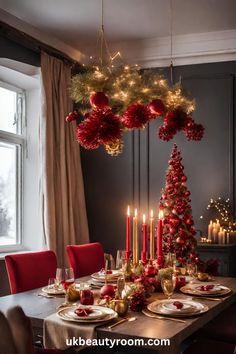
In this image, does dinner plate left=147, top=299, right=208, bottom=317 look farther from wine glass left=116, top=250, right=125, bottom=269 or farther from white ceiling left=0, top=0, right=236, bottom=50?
white ceiling left=0, top=0, right=236, bottom=50

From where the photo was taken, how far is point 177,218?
14.1ft

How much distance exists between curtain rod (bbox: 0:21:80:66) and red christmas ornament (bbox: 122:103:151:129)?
5.84 ft

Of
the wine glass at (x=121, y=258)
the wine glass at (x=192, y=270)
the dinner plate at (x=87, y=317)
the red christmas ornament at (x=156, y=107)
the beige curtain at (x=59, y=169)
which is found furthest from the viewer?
the beige curtain at (x=59, y=169)

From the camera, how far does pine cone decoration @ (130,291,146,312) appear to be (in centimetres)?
243

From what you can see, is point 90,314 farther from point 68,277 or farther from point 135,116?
point 135,116

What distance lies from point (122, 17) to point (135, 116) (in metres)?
1.92

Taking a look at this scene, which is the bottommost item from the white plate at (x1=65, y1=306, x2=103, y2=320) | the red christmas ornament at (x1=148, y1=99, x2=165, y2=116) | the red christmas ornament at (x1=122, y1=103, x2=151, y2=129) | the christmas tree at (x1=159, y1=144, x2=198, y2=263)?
the white plate at (x1=65, y1=306, x2=103, y2=320)

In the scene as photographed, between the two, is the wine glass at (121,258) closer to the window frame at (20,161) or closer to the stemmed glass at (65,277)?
the stemmed glass at (65,277)

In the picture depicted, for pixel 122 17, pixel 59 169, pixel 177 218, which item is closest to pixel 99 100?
pixel 177 218

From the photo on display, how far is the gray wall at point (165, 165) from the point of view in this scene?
4945mm

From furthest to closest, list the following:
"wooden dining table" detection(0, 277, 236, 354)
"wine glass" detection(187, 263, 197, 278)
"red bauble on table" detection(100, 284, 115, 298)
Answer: "wine glass" detection(187, 263, 197, 278), "red bauble on table" detection(100, 284, 115, 298), "wooden dining table" detection(0, 277, 236, 354)

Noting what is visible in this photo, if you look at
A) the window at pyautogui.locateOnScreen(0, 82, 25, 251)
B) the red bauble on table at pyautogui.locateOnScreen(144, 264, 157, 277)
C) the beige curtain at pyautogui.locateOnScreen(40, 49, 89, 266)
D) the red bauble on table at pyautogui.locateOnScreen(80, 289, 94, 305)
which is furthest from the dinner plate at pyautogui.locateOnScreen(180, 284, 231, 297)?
the window at pyautogui.locateOnScreen(0, 82, 25, 251)

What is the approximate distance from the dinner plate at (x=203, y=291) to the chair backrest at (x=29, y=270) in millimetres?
933

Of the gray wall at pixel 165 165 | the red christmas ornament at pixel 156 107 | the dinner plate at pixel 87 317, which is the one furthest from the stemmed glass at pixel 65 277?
the gray wall at pixel 165 165
